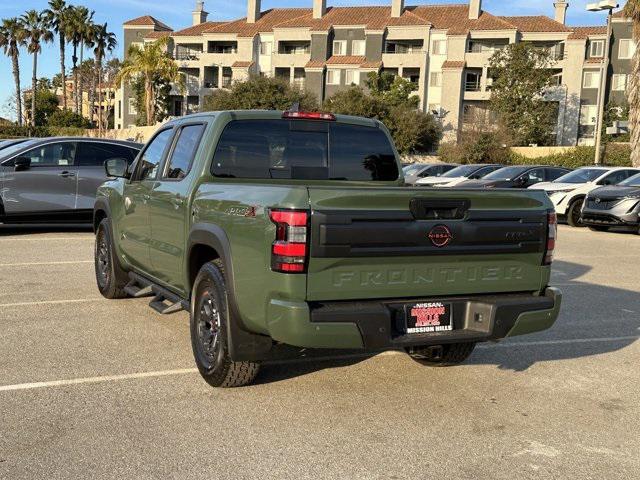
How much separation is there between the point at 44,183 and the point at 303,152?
8.37m

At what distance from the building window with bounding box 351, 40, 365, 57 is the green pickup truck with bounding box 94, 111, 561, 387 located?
59215mm

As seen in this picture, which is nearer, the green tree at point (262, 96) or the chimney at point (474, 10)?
the green tree at point (262, 96)

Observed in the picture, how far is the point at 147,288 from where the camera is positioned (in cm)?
643

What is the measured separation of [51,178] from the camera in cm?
1259

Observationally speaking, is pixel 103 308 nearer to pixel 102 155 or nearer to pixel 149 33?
pixel 102 155

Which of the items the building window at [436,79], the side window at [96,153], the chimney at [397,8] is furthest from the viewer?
the chimney at [397,8]

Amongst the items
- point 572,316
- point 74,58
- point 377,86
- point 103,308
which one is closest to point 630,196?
point 572,316

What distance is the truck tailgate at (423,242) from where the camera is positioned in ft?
13.0

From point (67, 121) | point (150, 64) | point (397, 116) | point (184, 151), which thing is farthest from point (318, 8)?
point (184, 151)

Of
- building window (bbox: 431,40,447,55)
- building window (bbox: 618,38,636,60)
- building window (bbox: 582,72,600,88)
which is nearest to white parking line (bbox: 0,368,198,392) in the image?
building window (bbox: 431,40,447,55)

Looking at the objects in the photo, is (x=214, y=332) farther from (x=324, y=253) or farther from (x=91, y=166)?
(x=91, y=166)

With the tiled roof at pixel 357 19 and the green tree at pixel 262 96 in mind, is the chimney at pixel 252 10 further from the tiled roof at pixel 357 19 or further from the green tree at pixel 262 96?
the green tree at pixel 262 96

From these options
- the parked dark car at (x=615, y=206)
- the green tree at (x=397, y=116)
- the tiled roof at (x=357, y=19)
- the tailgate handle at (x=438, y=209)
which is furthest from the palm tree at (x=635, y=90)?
the tiled roof at (x=357, y=19)

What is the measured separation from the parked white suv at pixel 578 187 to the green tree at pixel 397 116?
30.5 meters
